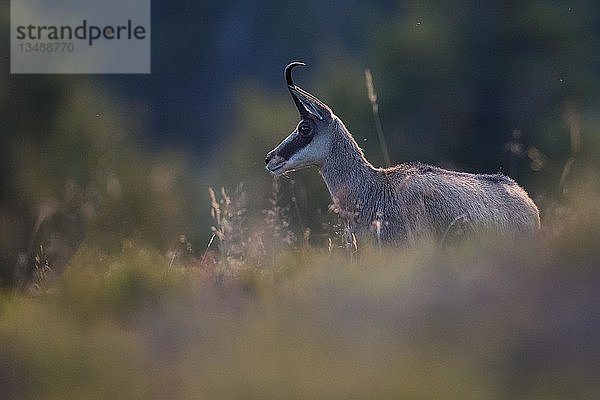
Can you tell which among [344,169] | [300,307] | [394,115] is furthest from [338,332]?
[394,115]

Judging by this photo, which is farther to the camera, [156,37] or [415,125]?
[156,37]

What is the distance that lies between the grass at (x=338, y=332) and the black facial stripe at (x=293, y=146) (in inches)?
142

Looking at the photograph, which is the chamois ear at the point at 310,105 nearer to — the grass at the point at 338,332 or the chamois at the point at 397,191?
the chamois at the point at 397,191

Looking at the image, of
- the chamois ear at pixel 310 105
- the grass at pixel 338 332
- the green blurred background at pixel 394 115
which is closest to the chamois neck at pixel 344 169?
the chamois ear at pixel 310 105

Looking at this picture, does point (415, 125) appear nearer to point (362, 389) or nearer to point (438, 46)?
point (438, 46)

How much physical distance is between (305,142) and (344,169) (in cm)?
37

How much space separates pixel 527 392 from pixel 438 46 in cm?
2253

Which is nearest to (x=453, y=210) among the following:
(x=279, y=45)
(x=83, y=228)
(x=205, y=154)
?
(x=83, y=228)

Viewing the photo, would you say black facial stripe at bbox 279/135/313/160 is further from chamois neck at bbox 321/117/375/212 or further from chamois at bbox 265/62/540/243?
chamois neck at bbox 321/117/375/212

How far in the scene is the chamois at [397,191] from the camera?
9.60m

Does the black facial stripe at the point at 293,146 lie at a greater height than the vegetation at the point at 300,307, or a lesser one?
greater

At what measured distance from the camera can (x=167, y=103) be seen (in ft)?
181

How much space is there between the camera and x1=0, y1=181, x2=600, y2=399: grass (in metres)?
5.01

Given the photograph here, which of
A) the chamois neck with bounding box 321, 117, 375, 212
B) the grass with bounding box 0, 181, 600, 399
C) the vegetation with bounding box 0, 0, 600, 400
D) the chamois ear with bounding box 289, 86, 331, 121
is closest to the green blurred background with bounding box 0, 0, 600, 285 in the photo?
the vegetation with bounding box 0, 0, 600, 400
